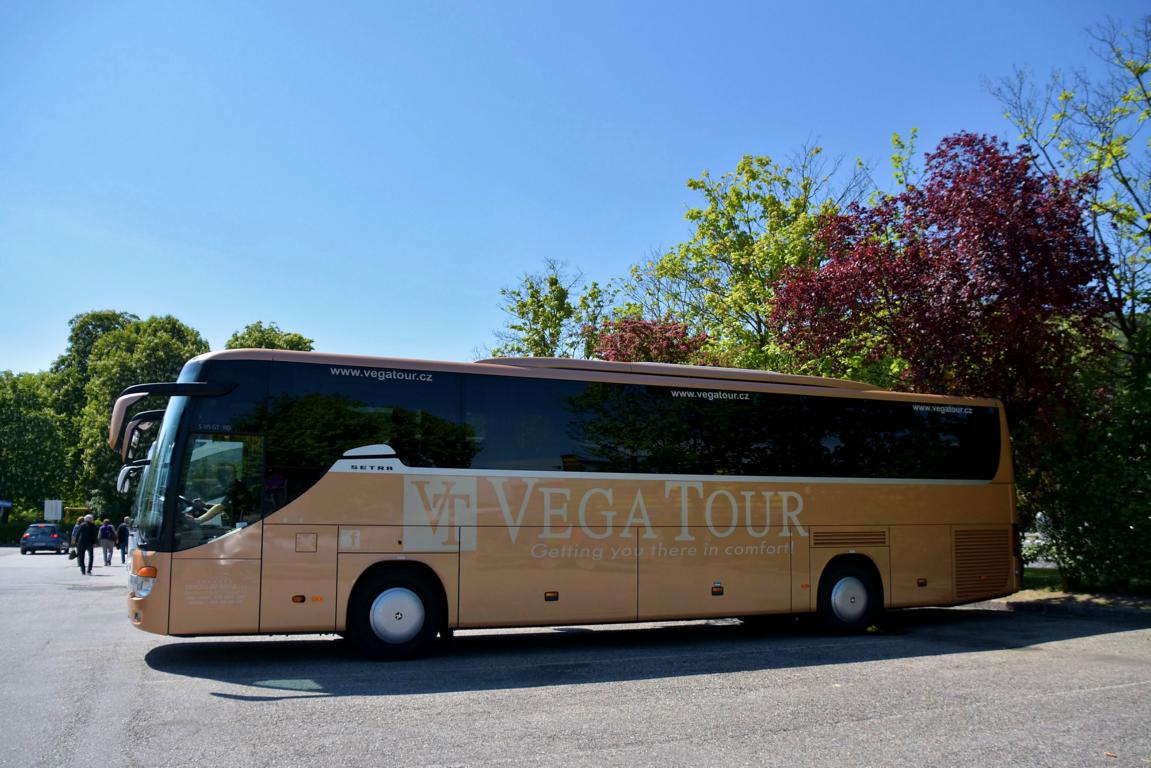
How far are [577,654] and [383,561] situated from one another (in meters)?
2.64

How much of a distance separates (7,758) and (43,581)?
64.1 feet

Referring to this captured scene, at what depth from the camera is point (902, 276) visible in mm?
15703

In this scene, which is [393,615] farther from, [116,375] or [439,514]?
[116,375]

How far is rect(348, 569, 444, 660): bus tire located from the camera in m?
10.1

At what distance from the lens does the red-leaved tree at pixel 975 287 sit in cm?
1471

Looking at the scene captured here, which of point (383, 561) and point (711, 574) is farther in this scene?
point (711, 574)

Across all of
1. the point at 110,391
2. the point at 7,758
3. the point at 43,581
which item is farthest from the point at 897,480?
the point at 110,391

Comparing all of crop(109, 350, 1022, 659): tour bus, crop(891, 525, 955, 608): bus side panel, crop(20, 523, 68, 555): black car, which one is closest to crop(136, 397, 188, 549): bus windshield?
crop(109, 350, 1022, 659): tour bus

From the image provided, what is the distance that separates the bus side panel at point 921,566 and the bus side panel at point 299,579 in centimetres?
802

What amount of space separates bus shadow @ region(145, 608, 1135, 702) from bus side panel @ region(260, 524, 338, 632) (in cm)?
50

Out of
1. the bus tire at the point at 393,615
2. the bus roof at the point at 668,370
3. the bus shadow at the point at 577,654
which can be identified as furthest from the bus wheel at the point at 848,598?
the bus tire at the point at 393,615

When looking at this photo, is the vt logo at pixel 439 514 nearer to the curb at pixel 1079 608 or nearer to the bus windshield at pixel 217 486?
the bus windshield at pixel 217 486

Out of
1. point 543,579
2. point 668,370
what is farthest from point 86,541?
point 668,370

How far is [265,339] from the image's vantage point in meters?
54.8
